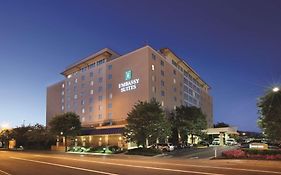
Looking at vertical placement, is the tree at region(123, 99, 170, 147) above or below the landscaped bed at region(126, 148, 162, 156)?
above

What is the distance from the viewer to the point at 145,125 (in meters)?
52.5

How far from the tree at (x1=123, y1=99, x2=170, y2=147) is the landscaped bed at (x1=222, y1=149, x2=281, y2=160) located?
18.1 metres

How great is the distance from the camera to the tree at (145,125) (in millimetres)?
52125

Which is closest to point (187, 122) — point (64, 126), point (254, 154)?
point (64, 126)

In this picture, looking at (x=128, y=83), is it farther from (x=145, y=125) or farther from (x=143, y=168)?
(x=143, y=168)

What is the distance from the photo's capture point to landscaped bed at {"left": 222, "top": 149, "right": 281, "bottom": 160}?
3130 cm

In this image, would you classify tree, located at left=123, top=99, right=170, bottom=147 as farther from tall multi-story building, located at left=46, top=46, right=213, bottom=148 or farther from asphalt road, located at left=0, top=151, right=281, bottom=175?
asphalt road, located at left=0, top=151, right=281, bottom=175

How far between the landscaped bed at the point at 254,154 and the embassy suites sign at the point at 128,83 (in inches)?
1622

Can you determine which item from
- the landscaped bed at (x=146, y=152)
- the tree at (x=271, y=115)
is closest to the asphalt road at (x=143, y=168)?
the tree at (x=271, y=115)

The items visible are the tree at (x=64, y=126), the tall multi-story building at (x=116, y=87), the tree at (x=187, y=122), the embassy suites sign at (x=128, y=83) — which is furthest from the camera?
the embassy suites sign at (x=128, y=83)

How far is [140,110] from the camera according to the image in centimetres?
5406

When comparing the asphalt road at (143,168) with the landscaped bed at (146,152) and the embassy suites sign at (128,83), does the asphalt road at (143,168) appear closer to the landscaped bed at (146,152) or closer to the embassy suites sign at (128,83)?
the landscaped bed at (146,152)

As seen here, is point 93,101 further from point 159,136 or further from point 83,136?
point 159,136

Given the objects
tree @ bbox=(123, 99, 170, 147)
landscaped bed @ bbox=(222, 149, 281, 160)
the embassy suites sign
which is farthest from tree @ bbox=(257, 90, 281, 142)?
the embassy suites sign
